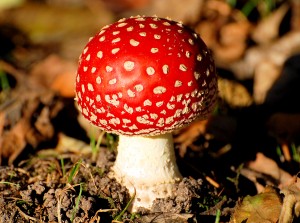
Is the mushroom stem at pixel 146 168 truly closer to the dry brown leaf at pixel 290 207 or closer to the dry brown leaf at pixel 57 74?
the dry brown leaf at pixel 290 207

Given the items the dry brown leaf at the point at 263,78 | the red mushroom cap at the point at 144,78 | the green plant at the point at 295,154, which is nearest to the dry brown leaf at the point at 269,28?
the dry brown leaf at the point at 263,78

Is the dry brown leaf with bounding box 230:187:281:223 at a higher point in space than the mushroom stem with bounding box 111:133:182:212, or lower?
lower

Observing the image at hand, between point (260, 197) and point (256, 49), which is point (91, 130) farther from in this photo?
point (256, 49)

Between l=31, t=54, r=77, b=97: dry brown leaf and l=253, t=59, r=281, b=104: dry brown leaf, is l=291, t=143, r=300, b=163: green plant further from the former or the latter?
l=31, t=54, r=77, b=97: dry brown leaf

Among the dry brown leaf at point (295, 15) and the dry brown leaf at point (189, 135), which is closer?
the dry brown leaf at point (189, 135)

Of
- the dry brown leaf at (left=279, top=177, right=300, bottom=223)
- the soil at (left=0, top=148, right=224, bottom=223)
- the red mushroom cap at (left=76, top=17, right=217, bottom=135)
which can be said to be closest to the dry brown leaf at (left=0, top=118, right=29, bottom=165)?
the soil at (left=0, top=148, right=224, bottom=223)

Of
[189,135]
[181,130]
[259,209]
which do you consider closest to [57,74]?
[181,130]

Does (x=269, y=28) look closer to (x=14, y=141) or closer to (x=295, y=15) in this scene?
(x=295, y=15)

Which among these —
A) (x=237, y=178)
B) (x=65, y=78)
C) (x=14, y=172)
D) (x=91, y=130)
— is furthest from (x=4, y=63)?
(x=237, y=178)
